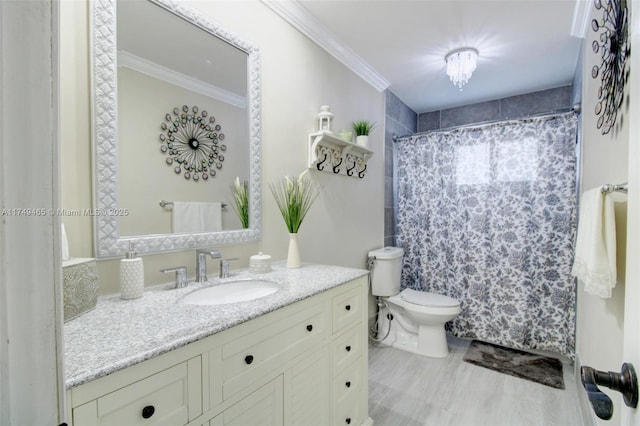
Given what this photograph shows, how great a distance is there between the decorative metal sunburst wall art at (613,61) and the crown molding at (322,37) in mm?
1433

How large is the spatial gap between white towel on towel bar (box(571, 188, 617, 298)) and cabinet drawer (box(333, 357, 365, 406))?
40.7 inches

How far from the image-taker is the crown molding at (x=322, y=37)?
5.67ft

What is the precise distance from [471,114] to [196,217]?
→ 3192mm

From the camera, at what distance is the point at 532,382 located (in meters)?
2.02

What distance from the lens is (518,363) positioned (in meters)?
2.27

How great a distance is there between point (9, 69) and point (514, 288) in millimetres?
3032

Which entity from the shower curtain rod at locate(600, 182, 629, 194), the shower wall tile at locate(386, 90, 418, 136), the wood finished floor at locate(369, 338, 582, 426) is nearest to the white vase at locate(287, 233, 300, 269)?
the wood finished floor at locate(369, 338, 582, 426)

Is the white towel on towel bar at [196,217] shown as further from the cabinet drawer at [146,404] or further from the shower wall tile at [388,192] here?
the shower wall tile at [388,192]

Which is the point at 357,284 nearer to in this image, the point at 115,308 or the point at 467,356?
the point at 115,308

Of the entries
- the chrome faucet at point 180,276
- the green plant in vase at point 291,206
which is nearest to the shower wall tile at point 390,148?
the green plant in vase at point 291,206

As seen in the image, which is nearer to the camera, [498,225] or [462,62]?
[462,62]

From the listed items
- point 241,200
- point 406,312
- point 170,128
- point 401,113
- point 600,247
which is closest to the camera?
point 600,247

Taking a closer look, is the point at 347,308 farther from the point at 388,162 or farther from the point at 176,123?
the point at 388,162

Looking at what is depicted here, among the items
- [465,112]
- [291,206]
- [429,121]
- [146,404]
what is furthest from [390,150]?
[146,404]
